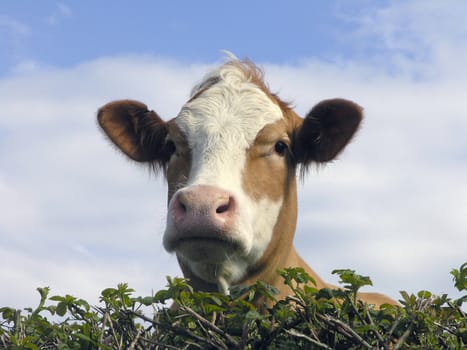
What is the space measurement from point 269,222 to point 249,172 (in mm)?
429

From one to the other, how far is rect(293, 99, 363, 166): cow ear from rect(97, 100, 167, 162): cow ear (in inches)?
57.0

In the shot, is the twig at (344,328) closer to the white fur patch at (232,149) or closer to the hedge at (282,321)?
the hedge at (282,321)

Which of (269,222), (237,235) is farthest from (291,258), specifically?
(237,235)

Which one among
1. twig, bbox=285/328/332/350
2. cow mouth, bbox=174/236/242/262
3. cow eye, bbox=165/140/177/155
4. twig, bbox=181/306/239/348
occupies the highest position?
cow eye, bbox=165/140/177/155

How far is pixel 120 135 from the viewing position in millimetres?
7387

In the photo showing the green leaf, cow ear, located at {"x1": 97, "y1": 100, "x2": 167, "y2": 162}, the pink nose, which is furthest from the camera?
cow ear, located at {"x1": 97, "y1": 100, "x2": 167, "y2": 162}

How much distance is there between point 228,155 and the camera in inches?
225

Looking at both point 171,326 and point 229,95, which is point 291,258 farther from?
point 171,326

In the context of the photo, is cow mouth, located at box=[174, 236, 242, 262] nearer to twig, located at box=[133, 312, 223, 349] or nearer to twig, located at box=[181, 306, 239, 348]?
twig, located at box=[133, 312, 223, 349]

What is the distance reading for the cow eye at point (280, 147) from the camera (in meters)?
6.29

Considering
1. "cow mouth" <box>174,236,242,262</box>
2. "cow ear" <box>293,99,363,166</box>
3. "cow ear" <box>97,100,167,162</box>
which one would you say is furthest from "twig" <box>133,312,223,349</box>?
"cow ear" <box>97,100,167,162</box>

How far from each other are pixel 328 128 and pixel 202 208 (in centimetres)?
228

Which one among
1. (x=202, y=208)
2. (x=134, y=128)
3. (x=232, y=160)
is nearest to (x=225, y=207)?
(x=202, y=208)

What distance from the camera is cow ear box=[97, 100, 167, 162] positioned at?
723 centimetres
